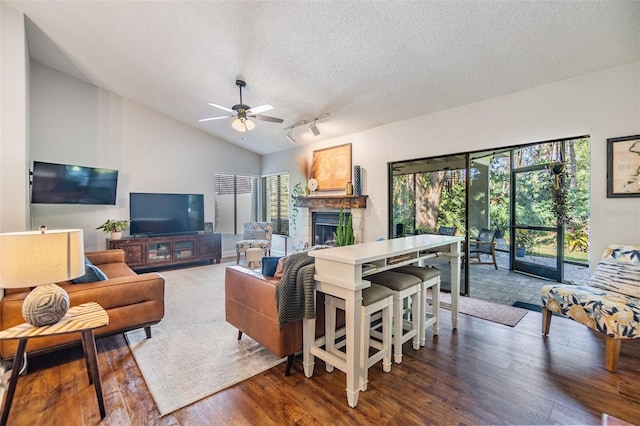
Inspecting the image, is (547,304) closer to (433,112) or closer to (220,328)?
(433,112)

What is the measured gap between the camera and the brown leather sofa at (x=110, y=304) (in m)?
2.02

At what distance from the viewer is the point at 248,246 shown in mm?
6020

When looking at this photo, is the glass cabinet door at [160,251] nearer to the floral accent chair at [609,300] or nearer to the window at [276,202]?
the window at [276,202]

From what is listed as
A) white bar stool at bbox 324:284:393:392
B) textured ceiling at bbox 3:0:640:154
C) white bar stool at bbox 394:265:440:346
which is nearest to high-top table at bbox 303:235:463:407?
white bar stool at bbox 324:284:393:392

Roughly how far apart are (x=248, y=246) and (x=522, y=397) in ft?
16.7

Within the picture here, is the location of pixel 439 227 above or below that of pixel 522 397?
above

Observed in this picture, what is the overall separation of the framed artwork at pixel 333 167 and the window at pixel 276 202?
1.26 metres

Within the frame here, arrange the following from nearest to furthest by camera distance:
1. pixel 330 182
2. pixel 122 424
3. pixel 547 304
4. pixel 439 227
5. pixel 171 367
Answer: pixel 122 424
pixel 171 367
pixel 547 304
pixel 439 227
pixel 330 182

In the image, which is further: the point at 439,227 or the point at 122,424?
the point at 439,227

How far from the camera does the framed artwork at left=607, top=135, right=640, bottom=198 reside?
2.76 metres

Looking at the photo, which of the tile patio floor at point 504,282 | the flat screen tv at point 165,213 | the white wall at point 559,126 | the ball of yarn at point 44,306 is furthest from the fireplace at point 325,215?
the ball of yarn at point 44,306

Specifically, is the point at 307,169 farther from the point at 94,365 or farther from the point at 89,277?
the point at 94,365

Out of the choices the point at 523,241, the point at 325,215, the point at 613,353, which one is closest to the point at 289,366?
the point at 613,353

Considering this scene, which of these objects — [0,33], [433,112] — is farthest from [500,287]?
[0,33]
